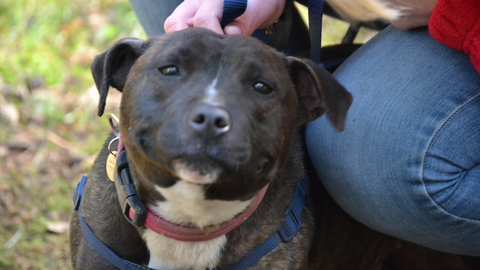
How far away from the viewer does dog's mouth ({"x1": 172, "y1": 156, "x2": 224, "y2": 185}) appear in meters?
1.96

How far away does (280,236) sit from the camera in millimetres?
2672

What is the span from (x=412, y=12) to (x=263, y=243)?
137cm

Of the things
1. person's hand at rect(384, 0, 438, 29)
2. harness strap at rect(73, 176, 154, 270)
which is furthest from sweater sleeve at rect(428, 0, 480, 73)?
harness strap at rect(73, 176, 154, 270)

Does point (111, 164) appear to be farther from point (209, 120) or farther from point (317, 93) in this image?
point (317, 93)

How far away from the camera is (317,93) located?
253 centimetres

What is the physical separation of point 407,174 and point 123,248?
144cm

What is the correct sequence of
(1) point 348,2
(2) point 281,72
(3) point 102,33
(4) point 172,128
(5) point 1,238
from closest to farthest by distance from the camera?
(4) point 172,128, (2) point 281,72, (1) point 348,2, (5) point 1,238, (3) point 102,33

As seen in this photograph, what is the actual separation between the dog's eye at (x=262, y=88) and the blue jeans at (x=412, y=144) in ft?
2.27

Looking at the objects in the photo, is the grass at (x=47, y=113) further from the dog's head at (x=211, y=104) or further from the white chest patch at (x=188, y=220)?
the dog's head at (x=211, y=104)

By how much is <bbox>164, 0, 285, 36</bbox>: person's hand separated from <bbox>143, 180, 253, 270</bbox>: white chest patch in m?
0.86

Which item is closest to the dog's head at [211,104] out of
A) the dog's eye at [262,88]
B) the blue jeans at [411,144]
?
the dog's eye at [262,88]

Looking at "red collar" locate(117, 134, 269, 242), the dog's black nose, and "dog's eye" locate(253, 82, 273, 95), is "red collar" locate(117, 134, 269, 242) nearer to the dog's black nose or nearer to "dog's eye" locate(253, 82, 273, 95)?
"dog's eye" locate(253, 82, 273, 95)

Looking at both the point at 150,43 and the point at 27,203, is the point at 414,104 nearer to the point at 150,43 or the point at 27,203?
the point at 150,43

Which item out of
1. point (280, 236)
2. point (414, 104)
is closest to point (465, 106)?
point (414, 104)
